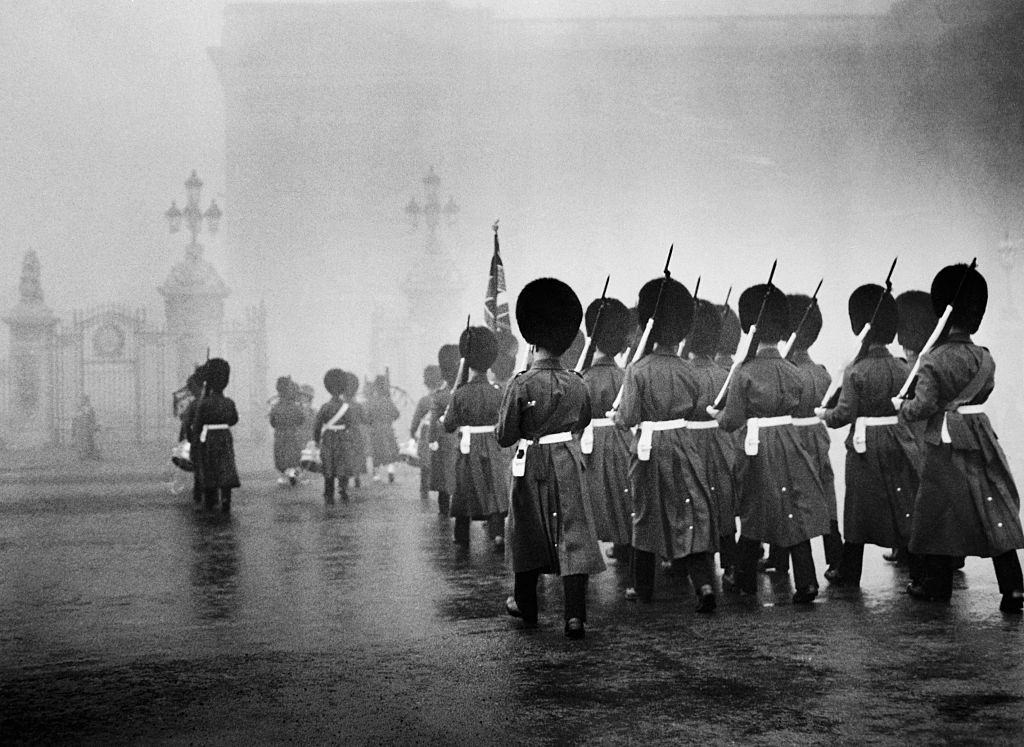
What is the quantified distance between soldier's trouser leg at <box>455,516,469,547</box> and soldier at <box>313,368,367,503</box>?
190 inches

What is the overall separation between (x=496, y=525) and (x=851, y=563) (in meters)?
3.36

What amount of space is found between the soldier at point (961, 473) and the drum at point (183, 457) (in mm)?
10298

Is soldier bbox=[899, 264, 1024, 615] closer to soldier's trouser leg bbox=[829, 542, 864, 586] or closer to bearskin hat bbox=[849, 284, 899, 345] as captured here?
soldier's trouser leg bbox=[829, 542, 864, 586]

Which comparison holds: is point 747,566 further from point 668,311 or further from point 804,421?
point 668,311

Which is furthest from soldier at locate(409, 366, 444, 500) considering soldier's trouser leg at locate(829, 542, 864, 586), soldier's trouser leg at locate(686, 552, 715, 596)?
soldier's trouser leg at locate(686, 552, 715, 596)

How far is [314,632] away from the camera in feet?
20.9

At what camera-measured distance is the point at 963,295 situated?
6.71 metres

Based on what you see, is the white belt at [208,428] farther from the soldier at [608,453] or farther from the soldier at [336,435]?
the soldier at [608,453]

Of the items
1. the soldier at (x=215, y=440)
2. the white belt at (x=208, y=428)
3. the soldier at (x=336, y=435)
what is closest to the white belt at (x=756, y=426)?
the soldier at (x=215, y=440)

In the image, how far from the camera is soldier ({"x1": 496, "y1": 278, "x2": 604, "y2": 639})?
6305 millimetres

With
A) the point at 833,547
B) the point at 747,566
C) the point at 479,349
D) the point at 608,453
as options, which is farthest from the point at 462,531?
the point at 747,566

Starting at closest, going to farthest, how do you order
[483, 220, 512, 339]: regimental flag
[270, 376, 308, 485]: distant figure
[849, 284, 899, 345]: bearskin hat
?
1. [849, 284, 899, 345]: bearskin hat
2. [483, 220, 512, 339]: regimental flag
3. [270, 376, 308, 485]: distant figure

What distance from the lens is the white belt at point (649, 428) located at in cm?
698

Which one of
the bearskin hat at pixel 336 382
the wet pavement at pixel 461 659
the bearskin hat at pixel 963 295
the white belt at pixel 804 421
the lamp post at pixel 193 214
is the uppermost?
the lamp post at pixel 193 214
